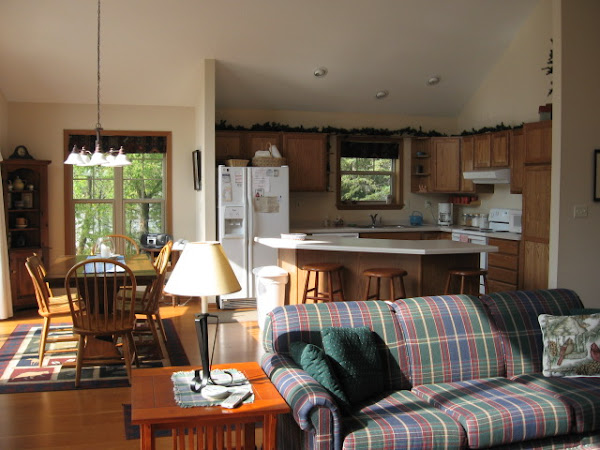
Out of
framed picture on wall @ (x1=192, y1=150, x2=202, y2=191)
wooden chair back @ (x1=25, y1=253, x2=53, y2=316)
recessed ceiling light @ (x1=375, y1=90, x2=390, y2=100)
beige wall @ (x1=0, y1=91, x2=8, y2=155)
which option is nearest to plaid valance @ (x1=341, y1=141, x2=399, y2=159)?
recessed ceiling light @ (x1=375, y1=90, x2=390, y2=100)

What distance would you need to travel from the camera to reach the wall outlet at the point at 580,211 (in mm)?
5777

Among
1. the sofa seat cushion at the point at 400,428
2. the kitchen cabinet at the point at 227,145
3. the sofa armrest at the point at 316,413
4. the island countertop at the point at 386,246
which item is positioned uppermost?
A: the kitchen cabinet at the point at 227,145

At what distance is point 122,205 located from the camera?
805 centimetres

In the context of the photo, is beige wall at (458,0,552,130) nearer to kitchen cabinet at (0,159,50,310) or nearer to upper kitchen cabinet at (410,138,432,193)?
upper kitchen cabinet at (410,138,432,193)

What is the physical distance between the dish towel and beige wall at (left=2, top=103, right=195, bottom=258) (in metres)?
5.29

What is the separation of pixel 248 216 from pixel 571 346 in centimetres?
437

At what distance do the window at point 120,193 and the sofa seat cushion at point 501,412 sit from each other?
5.50 m

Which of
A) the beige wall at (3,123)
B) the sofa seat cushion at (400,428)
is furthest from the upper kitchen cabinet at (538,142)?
the beige wall at (3,123)

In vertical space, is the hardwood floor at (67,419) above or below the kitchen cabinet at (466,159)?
below

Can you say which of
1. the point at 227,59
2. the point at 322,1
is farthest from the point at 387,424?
the point at 227,59

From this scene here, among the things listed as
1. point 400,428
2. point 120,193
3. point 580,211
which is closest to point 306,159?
point 120,193

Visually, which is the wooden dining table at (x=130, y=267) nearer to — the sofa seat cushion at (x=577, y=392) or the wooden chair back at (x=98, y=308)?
the wooden chair back at (x=98, y=308)

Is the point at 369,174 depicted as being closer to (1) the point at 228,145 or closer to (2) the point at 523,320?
(1) the point at 228,145

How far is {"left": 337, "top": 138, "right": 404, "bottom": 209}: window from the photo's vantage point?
870 centimetres
